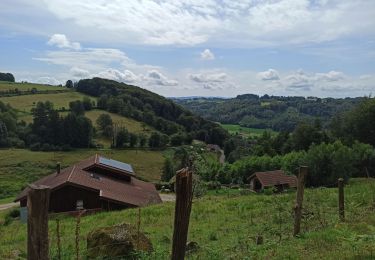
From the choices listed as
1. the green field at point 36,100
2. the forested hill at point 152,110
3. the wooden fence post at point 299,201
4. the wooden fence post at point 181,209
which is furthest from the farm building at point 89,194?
the green field at point 36,100

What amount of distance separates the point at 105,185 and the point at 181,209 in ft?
118

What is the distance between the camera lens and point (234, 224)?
17438 millimetres

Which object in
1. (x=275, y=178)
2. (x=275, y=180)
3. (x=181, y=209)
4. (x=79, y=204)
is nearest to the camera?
(x=181, y=209)

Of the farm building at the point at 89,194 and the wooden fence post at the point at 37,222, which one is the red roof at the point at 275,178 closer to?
the farm building at the point at 89,194

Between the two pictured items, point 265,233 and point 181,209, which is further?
point 265,233

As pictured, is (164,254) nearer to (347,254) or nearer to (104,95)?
(347,254)

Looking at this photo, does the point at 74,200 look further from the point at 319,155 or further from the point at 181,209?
the point at 181,209

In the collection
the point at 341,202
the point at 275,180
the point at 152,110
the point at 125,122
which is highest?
the point at 152,110

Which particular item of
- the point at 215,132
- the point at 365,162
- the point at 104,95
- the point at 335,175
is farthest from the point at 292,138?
the point at 104,95

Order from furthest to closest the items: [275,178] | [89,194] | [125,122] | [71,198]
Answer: [125,122]
[275,178]
[89,194]
[71,198]

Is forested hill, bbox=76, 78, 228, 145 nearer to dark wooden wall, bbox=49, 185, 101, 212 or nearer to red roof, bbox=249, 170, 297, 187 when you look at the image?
red roof, bbox=249, 170, 297, 187

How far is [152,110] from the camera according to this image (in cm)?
16800

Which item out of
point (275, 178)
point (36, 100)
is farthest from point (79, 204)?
point (36, 100)

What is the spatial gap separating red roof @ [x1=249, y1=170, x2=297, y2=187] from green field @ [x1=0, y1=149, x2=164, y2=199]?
125 feet
